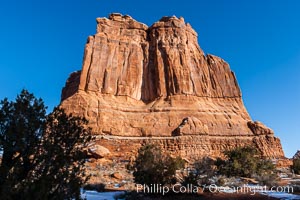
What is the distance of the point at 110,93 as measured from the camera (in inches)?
1689

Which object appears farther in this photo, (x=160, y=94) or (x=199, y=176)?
(x=160, y=94)

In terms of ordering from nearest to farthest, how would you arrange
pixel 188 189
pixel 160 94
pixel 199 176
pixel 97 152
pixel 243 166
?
pixel 188 189
pixel 199 176
pixel 243 166
pixel 97 152
pixel 160 94

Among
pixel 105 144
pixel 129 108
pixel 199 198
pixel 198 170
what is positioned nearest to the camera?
pixel 199 198

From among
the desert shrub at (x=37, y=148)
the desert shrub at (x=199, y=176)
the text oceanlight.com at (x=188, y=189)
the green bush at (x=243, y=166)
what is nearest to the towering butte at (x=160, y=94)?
the green bush at (x=243, y=166)

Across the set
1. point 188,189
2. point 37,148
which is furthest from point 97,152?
point 37,148

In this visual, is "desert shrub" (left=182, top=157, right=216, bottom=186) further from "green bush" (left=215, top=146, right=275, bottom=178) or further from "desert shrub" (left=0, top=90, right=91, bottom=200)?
"green bush" (left=215, top=146, right=275, bottom=178)

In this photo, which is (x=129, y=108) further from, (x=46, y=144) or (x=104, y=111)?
(x=46, y=144)

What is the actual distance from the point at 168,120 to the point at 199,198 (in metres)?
30.0

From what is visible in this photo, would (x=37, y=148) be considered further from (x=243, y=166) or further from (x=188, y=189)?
(x=243, y=166)

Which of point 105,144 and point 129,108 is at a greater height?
point 129,108

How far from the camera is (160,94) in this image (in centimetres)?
4578

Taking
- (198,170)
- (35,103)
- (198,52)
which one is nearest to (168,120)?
(198,52)

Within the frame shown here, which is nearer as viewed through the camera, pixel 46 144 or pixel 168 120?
pixel 46 144

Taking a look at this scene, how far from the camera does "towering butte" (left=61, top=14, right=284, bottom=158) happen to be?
37.0 meters
